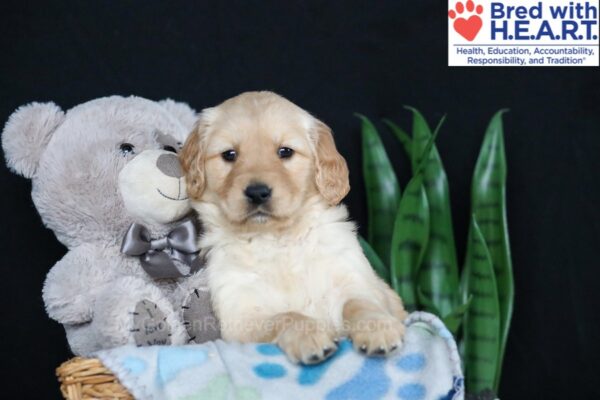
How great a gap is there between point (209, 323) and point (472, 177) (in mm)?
1618

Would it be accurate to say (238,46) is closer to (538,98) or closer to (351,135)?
(351,135)

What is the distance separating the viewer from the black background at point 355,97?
331cm

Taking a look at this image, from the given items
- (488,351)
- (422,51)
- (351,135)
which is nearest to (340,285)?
(488,351)

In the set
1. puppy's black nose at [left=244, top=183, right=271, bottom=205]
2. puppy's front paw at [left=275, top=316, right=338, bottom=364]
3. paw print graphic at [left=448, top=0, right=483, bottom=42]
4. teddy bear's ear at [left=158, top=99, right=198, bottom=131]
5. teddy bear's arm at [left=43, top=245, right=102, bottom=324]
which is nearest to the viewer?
puppy's front paw at [left=275, top=316, right=338, bottom=364]

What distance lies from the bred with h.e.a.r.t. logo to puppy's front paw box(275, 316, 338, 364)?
1868 millimetres

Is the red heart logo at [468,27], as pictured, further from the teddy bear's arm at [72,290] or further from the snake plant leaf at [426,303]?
the teddy bear's arm at [72,290]

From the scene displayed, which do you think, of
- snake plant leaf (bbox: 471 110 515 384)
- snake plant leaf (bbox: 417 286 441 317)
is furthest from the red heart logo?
snake plant leaf (bbox: 417 286 441 317)

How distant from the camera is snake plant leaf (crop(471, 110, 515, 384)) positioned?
325 centimetres

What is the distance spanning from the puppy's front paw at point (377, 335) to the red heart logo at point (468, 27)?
1.86 meters

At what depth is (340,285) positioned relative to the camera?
2404 millimetres

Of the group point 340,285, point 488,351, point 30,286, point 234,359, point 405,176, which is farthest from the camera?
point 405,176

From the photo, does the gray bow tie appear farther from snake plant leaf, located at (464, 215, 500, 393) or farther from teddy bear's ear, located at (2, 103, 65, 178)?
snake plant leaf, located at (464, 215, 500, 393)

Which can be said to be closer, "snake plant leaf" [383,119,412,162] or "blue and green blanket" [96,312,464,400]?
"blue and green blanket" [96,312,464,400]

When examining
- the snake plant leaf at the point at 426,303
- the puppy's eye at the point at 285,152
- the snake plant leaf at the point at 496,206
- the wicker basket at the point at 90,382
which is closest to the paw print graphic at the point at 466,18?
the snake plant leaf at the point at 496,206
